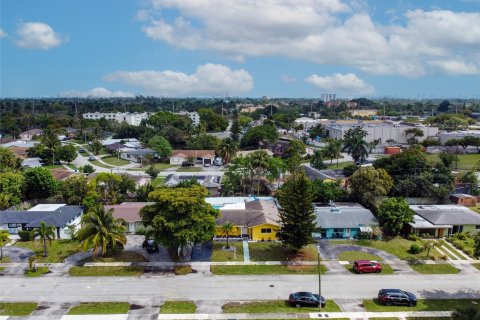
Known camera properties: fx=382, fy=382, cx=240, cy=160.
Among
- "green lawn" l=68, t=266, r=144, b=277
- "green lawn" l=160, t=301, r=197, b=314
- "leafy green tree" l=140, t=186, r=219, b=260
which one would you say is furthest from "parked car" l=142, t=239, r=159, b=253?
"green lawn" l=160, t=301, r=197, b=314

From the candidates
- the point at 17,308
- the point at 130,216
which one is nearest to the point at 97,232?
the point at 17,308

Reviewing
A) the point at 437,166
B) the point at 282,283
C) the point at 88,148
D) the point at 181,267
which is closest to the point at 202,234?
the point at 181,267

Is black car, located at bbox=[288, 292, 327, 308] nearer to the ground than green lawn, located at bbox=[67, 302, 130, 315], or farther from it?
farther from it

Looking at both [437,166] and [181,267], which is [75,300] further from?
[437,166]

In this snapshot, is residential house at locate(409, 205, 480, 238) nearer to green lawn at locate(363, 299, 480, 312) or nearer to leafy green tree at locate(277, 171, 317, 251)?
green lawn at locate(363, 299, 480, 312)

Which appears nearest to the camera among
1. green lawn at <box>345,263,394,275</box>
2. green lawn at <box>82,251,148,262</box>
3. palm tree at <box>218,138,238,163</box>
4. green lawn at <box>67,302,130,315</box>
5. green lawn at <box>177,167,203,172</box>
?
green lawn at <box>67,302,130,315</box>

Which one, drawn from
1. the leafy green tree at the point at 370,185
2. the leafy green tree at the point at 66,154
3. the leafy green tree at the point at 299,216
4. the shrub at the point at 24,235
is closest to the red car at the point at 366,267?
the leafy green tree at the point at 299,216
